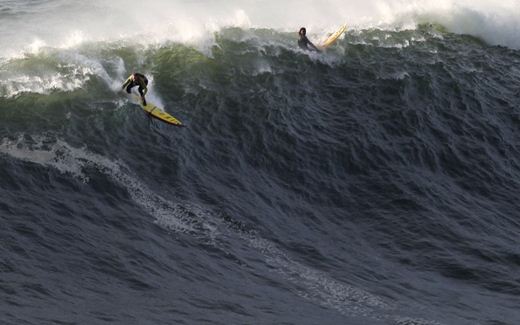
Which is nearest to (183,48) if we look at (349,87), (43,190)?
(349,87)

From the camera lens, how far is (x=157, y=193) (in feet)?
80.5

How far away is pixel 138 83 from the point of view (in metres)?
28.2

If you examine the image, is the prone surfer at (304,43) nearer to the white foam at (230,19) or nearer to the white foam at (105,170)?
the white foam at (230,19)

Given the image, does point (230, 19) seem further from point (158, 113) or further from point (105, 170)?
point (105, 170)

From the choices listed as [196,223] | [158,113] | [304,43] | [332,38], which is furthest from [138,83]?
[332,38]

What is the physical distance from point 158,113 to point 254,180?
14.2 ft

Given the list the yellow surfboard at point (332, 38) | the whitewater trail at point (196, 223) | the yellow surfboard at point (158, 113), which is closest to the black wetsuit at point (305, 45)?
the yellow surfboard at point (332, 38)

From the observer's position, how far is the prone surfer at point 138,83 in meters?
28.1

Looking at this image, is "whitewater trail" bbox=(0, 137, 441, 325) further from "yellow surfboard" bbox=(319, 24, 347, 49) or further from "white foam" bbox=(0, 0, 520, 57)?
"yellow surfboard" bbox=(319, 24, 347, 49)

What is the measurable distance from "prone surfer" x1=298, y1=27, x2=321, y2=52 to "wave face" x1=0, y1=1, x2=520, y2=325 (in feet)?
1.65

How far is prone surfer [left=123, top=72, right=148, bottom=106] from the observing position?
2811 centimetres

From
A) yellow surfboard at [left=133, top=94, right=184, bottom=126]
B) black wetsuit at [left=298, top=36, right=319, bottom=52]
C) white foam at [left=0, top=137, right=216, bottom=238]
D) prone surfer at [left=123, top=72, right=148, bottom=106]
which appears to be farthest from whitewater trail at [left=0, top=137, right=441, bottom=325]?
black wetsuit at [left=298, top=36, right=319, bottom=52]

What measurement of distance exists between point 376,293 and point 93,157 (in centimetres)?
951

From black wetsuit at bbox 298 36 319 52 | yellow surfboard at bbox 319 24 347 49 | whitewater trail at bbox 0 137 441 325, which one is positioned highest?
yellow surfboard at bbox 319 24 347 49
